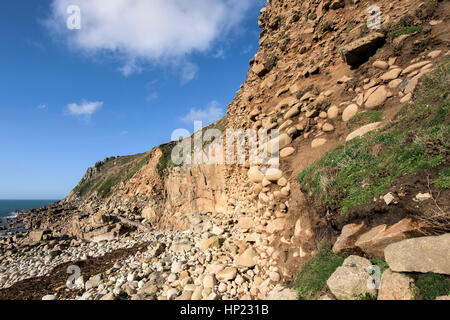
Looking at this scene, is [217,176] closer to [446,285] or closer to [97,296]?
[97,296]

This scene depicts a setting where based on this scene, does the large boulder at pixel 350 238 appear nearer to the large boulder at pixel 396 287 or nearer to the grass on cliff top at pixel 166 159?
the large boulder at pixel 396 287

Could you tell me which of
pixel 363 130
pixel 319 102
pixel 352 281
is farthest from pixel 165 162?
pixel 352 281

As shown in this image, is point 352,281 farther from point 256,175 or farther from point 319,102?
point 319,102

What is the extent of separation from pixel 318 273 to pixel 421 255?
1486 millimetres

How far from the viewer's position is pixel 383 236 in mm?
2846

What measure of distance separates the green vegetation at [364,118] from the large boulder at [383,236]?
3.68 metres

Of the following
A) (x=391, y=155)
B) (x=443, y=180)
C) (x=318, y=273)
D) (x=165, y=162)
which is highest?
(x=165, y=162)

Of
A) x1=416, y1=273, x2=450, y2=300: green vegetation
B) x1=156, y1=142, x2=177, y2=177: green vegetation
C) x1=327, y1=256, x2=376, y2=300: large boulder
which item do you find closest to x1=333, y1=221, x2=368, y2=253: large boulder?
x1=327, y1=256, x2=376, y2=300: large boulder

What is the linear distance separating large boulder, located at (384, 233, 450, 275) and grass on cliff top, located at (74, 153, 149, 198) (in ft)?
87.6

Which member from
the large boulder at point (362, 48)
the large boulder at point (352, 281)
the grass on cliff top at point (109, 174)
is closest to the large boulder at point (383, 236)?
the large boulder at point (352, 281)

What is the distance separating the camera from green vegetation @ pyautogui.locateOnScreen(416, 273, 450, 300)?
6.66 feet

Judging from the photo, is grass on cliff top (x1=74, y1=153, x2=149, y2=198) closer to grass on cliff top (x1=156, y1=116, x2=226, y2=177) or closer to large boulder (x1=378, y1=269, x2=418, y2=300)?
grass on cliff top (x1=156, y1=116, x2=226, y2=177)

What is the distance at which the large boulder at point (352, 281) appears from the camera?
Answer: 2.61m
